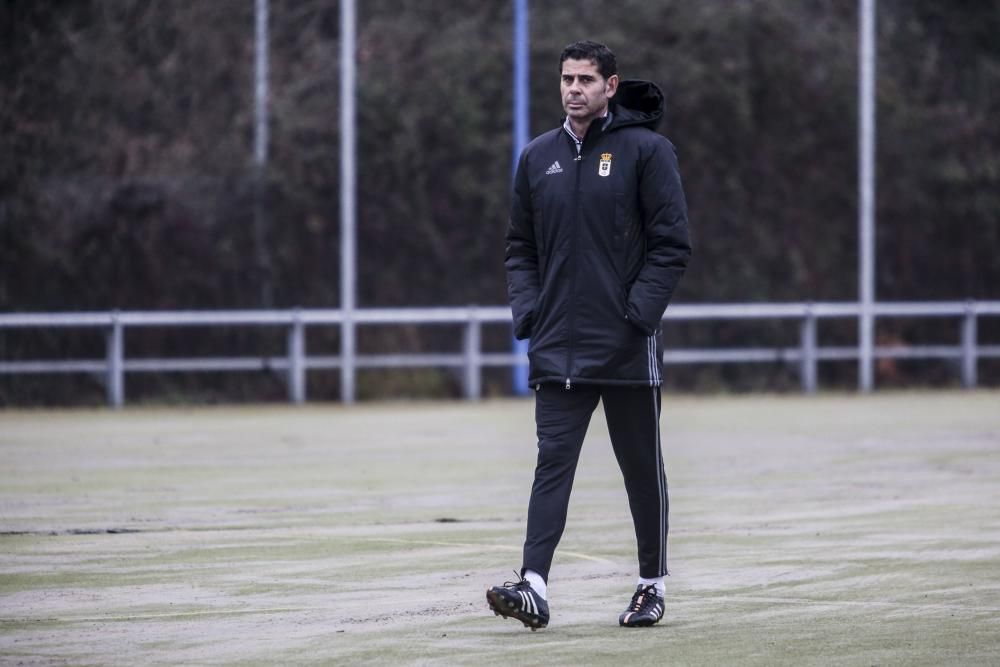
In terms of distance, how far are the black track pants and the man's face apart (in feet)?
3.36

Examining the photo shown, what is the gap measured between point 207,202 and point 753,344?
24.8 ft

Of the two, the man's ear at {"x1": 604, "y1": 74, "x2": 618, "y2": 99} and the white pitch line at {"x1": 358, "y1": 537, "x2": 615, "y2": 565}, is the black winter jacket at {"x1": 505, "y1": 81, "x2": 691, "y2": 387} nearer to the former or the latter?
the man's ear at {"x1": 604, "y1": 74, "x2": 618, "y2": 99}

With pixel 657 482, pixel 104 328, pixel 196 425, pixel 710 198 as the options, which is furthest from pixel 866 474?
pixel 710 198

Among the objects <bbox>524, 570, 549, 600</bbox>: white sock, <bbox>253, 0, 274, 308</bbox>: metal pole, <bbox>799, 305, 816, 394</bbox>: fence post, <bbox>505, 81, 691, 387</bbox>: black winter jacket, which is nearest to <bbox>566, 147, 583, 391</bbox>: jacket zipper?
<bbox>505, 81, 691, 387</bbox>: black winter jacket

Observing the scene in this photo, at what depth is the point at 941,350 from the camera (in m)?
26.9

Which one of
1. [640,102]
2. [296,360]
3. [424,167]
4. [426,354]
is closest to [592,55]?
[640,102]

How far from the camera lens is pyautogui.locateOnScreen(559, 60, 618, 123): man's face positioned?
7.57 meters

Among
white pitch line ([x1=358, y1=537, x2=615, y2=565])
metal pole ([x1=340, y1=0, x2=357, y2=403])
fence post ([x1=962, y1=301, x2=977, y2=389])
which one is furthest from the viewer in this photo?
fence post ([x1=962, y1=301, x2=977, y2=389])

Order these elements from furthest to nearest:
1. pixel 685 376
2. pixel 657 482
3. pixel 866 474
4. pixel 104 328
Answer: pixel 685 376 < pixel 104 328 < pixel 866 474 < pixel 657 482

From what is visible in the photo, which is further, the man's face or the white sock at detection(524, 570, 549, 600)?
the man's face

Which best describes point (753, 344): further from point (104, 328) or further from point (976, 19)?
point (104, 328)

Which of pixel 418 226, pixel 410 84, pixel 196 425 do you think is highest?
pixel 410 84

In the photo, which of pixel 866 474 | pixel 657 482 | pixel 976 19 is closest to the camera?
pixel 657 482

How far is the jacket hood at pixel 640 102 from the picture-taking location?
776 centimetres
